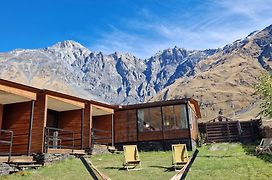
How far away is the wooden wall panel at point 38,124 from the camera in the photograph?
16141 mm

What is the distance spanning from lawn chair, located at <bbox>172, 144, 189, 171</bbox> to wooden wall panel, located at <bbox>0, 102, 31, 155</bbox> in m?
8.16

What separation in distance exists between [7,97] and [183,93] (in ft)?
475

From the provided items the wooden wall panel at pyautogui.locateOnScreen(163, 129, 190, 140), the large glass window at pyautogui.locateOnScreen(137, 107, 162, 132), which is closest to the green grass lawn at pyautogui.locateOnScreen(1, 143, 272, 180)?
the wooden wall panel at pyautogui.locateOnScreen(163, 129, 190, 140)

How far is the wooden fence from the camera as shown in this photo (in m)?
31.0

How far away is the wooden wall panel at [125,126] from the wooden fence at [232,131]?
9.43 m

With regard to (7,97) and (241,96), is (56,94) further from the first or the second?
(241,96)

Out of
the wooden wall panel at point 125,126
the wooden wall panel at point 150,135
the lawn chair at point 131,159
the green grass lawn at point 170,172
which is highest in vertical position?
the wooden wall panel at point 125,126

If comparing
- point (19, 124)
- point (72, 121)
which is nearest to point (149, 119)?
point (72, 121)

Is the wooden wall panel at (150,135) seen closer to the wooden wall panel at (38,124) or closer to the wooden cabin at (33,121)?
the wooden cabin at (33,121)

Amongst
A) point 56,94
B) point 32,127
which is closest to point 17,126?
point 32,127

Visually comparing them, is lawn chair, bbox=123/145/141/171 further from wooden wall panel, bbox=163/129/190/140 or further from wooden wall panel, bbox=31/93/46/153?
wooden wall panel, bbox=163/129/190/140

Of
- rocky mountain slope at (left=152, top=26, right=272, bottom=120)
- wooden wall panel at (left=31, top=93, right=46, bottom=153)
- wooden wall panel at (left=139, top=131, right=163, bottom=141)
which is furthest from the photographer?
rocky mountain slope at (left=152, top=26, right=272, bottom=120)

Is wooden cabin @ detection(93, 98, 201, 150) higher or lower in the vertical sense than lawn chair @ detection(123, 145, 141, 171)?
higher

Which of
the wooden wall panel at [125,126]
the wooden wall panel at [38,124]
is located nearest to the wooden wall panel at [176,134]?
the wooden wall panel at [125,126]
